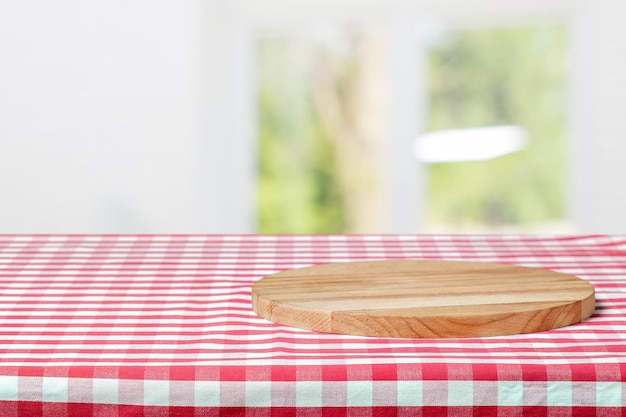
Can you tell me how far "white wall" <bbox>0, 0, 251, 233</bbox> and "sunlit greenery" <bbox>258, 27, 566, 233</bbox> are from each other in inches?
22.8

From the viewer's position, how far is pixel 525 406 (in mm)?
791

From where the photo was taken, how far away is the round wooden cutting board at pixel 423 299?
890 mm

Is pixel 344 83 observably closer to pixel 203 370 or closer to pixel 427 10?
pixel 427 10

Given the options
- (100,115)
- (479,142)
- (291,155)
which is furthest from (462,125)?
(100,115)

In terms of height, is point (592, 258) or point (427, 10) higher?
point (427, 10)

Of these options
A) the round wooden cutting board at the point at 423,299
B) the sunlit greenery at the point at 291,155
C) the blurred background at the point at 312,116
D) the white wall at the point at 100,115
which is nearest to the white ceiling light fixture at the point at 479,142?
the blurred background at the point at 312,116

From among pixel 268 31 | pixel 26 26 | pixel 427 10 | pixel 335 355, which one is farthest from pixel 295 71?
pixel 335 355

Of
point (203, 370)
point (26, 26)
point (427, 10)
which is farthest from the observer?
point (427, 10)

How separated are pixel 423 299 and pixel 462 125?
3672mm

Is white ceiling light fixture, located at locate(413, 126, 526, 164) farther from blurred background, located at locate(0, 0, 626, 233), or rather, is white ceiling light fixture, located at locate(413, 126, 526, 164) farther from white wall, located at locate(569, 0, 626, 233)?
white wall, located at locate(569, 0, 626, 233)

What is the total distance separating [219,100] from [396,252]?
3.22 meters

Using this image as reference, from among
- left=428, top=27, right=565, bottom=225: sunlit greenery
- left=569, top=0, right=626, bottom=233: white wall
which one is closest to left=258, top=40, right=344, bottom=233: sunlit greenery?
left=428, top=27, right=565, bottom=225: sunlit greenery

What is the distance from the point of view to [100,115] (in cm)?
416

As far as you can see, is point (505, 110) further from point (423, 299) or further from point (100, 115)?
point (423, 299)
